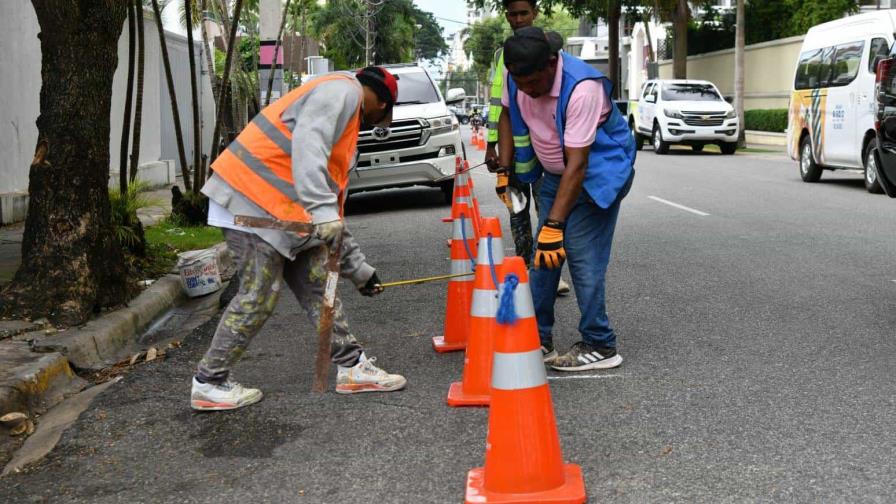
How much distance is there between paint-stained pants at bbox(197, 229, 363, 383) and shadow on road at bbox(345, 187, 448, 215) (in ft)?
30.5

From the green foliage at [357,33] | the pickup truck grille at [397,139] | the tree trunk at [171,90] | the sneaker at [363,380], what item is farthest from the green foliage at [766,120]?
the green foliage at [357,33]

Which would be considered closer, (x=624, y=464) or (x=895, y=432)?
(x=624, y=464)

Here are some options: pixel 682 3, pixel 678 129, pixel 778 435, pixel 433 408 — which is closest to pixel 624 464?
pixel 778 435

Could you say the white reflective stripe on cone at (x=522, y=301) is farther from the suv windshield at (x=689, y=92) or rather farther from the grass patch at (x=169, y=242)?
the suv windshield at (x=689, y=92)

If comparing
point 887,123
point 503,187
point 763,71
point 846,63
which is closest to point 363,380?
point 503,187

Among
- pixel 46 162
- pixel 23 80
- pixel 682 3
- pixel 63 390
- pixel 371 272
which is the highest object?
pixel 682 3

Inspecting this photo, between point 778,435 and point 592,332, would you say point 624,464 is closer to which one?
point 778,435

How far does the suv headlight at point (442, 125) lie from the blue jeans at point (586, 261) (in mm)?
8442

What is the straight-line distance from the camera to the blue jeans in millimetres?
5449

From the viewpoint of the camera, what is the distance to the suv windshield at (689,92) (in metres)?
28.3

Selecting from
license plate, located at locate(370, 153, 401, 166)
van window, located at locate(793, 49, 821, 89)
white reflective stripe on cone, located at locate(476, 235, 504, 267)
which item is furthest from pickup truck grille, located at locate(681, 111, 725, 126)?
white reflective stripe on cone, located at locate(476, 235, 504, 267)

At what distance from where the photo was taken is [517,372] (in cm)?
373

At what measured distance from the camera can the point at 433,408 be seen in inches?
195

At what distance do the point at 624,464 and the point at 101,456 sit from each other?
6.87ft
